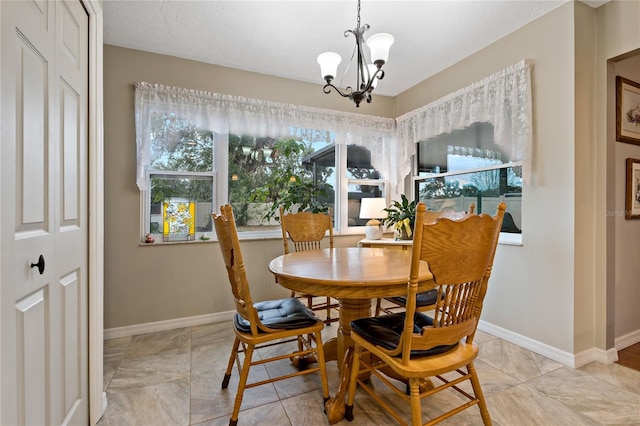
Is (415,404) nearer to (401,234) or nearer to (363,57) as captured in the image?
(363,57)

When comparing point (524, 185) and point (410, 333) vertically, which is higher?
point (524, 185)

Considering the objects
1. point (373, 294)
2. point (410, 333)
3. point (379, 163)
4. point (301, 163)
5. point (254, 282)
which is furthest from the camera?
point (379, 163)

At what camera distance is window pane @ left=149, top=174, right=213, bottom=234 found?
2.93 metres

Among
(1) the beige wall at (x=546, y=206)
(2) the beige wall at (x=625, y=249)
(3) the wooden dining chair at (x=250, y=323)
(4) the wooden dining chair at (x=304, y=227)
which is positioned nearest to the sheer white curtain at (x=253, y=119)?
(4) the wooden dining chair at (x=304, y=227)

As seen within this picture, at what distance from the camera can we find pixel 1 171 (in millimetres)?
860

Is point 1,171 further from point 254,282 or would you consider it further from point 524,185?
point 524,185

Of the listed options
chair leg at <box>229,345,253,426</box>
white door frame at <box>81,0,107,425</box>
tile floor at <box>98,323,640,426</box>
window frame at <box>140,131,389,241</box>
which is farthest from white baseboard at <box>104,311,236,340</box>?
chair leg at <box>229,345,253,426</box>

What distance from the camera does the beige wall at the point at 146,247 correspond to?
8.86 ft

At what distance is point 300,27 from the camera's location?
251 centimetres

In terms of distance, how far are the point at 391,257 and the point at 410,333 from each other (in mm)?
922

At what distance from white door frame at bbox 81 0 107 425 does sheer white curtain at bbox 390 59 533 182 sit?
2872 mm

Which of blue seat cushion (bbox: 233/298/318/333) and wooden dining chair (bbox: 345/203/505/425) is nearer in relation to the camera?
wooden dining chair (bbox: 345/203/505/425)

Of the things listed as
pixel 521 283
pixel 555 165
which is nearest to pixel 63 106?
pixel 555 165

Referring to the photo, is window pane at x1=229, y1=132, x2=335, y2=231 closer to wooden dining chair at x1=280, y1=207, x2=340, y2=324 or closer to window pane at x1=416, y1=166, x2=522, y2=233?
wooden dining chair at x1=280, y1=207, x2=340, y2=324
